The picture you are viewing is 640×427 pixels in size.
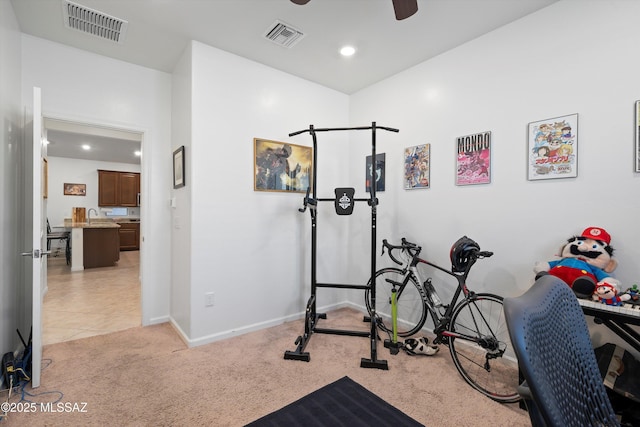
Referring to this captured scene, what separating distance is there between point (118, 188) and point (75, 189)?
976 mm

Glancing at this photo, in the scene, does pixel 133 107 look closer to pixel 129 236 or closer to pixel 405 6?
pixel 405 6

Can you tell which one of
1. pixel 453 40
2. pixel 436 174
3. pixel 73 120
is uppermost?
pixel 453 40

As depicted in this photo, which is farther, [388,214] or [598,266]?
[388,214]

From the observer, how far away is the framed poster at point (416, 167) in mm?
2895

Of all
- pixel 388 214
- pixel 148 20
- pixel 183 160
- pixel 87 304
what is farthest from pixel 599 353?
pixel 87 304

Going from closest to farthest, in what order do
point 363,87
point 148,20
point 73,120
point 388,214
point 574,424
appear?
point 574,424, point 148,20, point 73,120, point 388,214, point 363,87

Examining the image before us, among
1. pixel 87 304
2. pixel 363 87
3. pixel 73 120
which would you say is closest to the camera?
pixel 73 120

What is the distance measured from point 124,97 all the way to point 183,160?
97 centimetres

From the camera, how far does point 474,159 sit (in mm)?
2537

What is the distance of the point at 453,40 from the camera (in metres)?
2.56

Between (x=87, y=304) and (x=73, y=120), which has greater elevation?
(x=73, y=120)

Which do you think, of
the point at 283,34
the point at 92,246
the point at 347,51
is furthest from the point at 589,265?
the point at 92,246

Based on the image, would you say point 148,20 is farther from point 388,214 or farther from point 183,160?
point 388,214

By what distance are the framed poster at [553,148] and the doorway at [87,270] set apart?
359 centimetres
